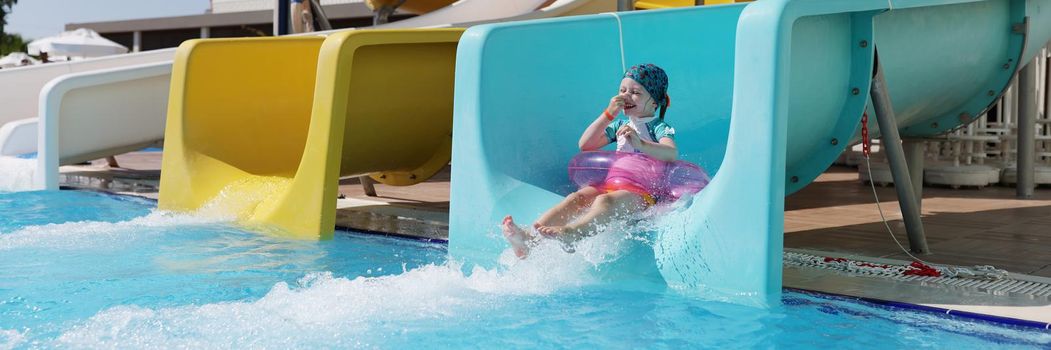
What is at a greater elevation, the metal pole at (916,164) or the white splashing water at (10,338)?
the metal pole at (916,164)

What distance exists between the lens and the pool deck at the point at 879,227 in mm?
3213

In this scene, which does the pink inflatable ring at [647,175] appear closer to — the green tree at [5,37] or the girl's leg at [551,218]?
the girl's leg at [551,218]

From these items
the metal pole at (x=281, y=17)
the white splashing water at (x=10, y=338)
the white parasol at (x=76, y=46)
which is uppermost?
the white parasol at (x=76, y=46)

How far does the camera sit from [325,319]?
284 cm

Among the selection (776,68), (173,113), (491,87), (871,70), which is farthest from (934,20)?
(173,113)

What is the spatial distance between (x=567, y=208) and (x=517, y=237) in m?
0.28

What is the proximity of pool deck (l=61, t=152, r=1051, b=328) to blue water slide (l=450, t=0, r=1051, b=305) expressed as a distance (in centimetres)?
42

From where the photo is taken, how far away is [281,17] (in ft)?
25.9

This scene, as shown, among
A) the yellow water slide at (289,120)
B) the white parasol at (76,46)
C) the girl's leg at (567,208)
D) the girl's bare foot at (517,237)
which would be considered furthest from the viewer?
the white parasol at (76,46)

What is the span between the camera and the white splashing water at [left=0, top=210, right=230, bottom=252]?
172 inches

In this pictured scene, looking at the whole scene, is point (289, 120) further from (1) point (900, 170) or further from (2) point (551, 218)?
(1) point (900, 170)

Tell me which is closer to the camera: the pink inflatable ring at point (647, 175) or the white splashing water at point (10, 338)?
the white splashing water at point (10, 338)

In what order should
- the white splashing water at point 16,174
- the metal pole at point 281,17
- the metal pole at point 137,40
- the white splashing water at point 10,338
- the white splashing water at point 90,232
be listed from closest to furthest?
the white splashing water at point 10,338 → the white splashing water at point 90,232 → the white splashing water at point 16,174 → the metal pole at point 281,17 → the metal pole at point 137,40

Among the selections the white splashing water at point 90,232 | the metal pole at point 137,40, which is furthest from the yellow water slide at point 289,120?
the metal pole at point 137,40
